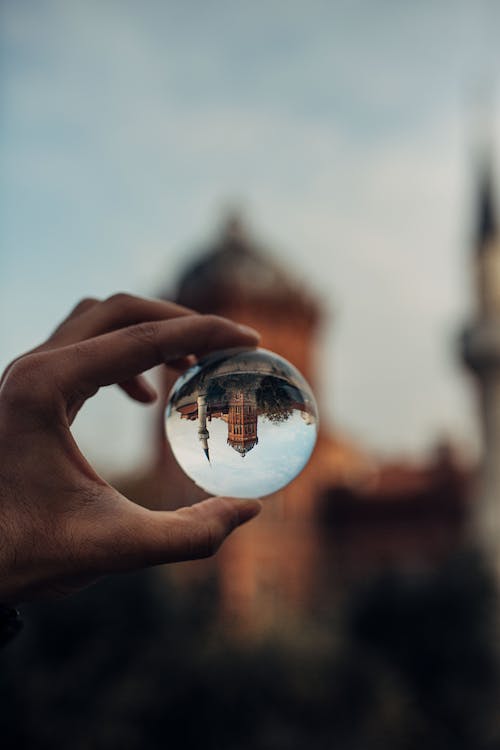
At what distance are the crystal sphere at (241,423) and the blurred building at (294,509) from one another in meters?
25.9

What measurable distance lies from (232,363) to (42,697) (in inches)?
608

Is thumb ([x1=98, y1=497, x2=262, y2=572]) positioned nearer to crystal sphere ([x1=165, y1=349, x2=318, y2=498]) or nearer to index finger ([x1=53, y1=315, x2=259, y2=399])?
crystal sphere ([x1=165, y1=349, x2=318, y2=498])

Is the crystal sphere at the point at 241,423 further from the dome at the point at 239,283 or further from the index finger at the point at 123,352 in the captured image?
the dome at the point at 239,283

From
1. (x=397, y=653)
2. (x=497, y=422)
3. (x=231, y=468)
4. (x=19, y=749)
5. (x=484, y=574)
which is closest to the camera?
(x=231, y=468)

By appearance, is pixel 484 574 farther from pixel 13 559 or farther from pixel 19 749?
pixel 13 559

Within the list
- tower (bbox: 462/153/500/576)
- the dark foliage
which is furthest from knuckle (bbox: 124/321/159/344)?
tower (bbox: 462/153/500/576)

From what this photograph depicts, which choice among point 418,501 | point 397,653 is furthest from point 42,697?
point 418,501

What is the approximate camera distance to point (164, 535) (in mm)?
1831

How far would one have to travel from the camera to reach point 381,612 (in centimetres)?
2203

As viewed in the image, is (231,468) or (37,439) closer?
(37,439)

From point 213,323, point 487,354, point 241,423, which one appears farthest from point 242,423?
point 487,354

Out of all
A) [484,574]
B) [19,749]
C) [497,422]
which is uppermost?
[497,422]

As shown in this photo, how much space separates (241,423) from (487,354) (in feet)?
97.6

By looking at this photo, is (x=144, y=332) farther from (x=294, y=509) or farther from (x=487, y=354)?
(x=487, y=354)
